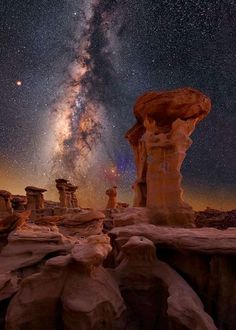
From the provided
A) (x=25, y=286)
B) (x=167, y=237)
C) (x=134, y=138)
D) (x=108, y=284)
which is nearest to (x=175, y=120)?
(x=134, y=138)

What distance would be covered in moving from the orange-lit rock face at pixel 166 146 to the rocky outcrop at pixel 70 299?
5218 millimetres

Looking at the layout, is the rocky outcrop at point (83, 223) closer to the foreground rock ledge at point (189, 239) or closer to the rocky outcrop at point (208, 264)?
the foreground rock ledge at point (189, 239)

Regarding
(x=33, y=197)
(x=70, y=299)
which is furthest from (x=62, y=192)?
(x=70, y=299)

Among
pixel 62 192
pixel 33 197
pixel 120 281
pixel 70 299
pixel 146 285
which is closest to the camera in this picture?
pixel 70 299

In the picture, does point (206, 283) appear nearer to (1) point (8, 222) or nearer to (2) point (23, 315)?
(2) point (23, 315)

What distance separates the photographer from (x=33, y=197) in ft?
73.9

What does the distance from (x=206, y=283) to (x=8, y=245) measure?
17.8 ft

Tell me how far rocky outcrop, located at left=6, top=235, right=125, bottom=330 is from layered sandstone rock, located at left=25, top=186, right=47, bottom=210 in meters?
18.0

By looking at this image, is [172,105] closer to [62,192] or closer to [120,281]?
[120,281]

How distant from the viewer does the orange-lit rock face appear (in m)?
10.2

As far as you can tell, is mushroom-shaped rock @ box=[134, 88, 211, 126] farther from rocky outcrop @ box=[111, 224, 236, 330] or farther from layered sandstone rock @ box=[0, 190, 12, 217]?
Result: layered sandstone rock @ box=[0, 190, 12, 217]

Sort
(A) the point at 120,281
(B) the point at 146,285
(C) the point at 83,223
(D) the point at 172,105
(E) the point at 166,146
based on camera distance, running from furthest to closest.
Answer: (C) the point at 83,223 < (D) the point at 172,105 < (E) the point at 166,146 < (A) the point at 120,281 < (B) the point at 146,285

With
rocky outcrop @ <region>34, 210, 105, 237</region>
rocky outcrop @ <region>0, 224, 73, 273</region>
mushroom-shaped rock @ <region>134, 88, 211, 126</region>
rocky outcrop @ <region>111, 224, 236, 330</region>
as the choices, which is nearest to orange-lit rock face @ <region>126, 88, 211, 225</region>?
mushroom-shaped rock @ <region>134, 88, 211, 126</region>

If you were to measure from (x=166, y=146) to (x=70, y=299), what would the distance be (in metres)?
7.31
